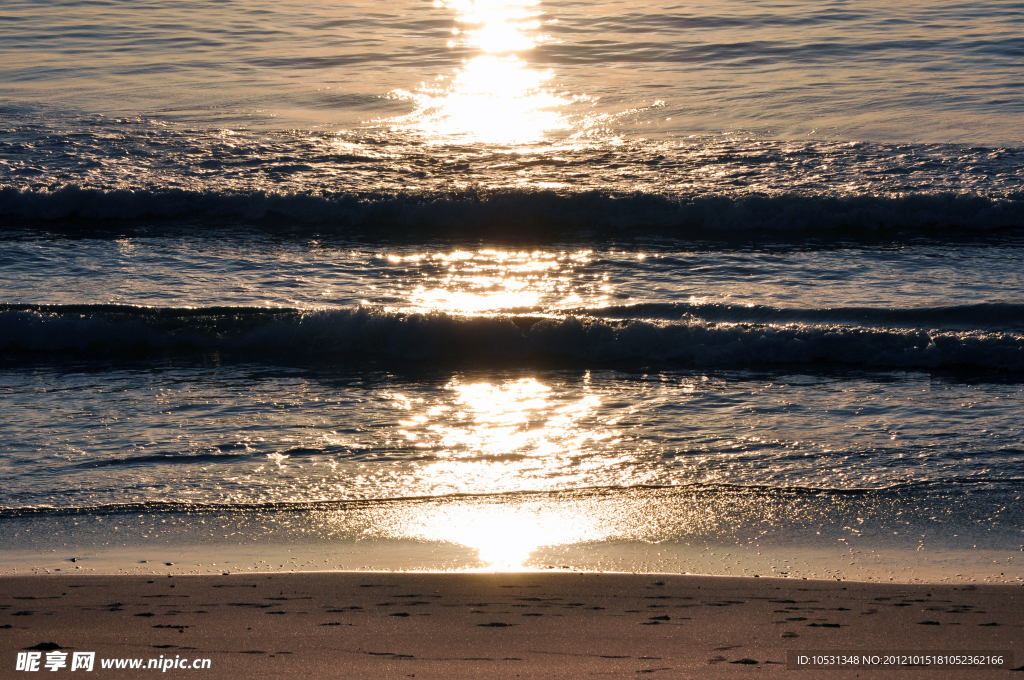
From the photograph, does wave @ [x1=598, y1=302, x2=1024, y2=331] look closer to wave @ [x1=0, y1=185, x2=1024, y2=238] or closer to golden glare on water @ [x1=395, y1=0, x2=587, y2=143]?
wave @ [x1=0, y1=185, x2=1024, y2=238]

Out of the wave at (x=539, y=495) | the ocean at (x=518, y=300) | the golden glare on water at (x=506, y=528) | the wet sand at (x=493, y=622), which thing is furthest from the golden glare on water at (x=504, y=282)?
the wet sand at (x=493, y=622)

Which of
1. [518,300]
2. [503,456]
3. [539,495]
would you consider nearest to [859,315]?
[518,300]

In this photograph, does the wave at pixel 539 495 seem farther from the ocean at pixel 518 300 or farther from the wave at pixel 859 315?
the wave at pixel 859 315

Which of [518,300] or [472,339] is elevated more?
[518,300]

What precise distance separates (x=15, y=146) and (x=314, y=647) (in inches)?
476

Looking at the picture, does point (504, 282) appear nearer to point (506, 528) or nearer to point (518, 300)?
point (518, 300)

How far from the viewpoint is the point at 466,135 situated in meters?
13.6

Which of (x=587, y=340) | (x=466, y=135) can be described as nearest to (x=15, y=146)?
(x=466, y=135)

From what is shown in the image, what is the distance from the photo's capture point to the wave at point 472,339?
23.5 feet

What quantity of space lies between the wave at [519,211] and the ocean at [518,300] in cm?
4

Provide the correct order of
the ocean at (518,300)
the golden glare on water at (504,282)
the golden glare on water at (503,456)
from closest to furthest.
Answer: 1. the golden glare on water at (503,456)
2. the ocean at (518,300)
3. the golden glare on water at (504,282)

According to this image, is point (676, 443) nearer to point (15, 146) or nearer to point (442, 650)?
point (442, 650)

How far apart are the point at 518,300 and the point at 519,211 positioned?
2928 mm

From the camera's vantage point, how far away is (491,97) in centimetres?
1531
